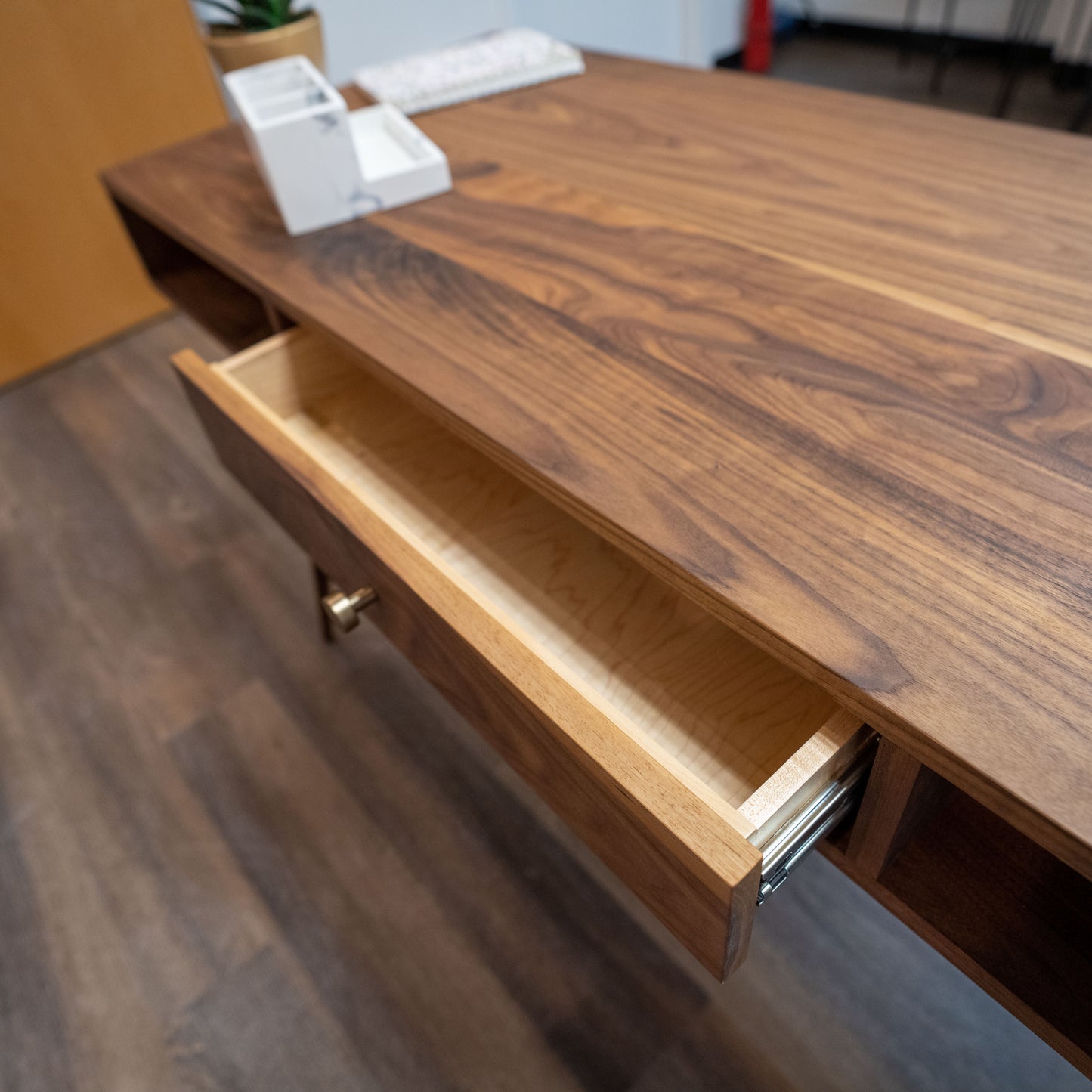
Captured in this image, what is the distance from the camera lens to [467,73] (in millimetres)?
1056

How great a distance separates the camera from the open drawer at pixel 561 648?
1.21 ft

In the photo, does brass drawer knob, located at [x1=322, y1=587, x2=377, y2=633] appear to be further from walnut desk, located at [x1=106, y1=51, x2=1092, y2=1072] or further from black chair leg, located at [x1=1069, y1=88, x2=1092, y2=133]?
black chair leg, located at [x1=1069, y1=88, x2=1092, y2=133]

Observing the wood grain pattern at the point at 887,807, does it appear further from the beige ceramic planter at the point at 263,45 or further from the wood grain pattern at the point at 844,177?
the beige ceramic planter at the point at 263,45

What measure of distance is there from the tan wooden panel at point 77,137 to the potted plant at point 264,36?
32 centimetres

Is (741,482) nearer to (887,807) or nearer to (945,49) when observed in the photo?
(887,807)

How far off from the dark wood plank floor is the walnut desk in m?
0.38

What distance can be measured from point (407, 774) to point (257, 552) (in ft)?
1.58

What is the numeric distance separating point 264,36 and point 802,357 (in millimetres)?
1066

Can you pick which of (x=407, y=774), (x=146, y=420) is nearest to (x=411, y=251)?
(x=407, y=774)

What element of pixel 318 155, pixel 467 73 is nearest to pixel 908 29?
pixel 467 73

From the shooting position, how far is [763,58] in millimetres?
2527

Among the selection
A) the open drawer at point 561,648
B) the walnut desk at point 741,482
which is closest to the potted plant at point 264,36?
the walnut desk at point 741,482

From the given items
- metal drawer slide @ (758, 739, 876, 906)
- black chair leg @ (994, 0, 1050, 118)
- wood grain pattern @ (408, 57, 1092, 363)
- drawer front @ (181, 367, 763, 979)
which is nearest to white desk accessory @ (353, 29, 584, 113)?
wood grain pattern @ (408, 57, 1092, 363)

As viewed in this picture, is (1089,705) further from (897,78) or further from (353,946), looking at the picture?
(897,78)
